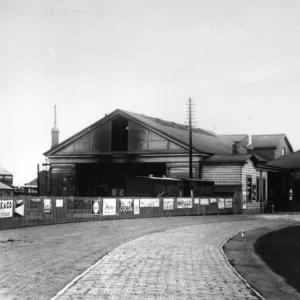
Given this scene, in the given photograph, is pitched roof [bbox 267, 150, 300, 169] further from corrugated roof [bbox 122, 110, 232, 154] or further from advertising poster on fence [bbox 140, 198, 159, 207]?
advertising poster on fence [bbox 140, 198, 159, 207]

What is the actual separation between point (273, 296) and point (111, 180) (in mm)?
51924

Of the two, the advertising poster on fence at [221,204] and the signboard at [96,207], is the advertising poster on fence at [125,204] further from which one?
the advertising poster on fence at [221,204]

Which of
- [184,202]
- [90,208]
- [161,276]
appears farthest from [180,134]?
[161,276]

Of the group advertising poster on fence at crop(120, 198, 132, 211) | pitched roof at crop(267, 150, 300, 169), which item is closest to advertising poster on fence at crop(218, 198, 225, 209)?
advertising poster on fence at crop(120, 198, 132, 211)

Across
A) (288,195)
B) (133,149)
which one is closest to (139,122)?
(133,149)

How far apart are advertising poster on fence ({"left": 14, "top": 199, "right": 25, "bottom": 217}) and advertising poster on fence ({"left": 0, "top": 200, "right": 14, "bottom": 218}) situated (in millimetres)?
430

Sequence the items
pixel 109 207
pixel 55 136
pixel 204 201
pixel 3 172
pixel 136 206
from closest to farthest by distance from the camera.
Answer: pixel 109 207, pixel 136 206, pixel 204 201, pixel 55 136, pixel 3 172

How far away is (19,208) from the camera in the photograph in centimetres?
2917

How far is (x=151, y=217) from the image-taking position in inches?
1560

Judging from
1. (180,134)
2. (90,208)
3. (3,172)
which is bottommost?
(90,208)

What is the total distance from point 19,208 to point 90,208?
6.47m

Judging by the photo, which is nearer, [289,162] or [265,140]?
[289,162]

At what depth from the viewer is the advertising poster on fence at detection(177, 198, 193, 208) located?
42.8 metres

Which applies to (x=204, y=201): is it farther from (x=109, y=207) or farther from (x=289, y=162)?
(x=289, y=162)
